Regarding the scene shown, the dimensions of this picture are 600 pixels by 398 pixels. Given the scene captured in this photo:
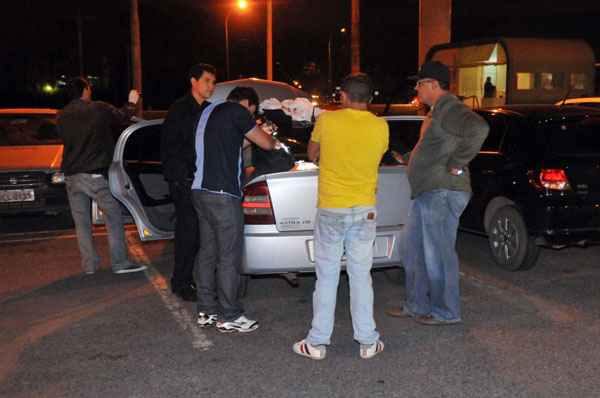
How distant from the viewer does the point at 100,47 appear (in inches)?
2589

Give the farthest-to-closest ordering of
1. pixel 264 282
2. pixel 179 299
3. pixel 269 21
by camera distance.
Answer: pixel 269 21 < pixel 264 282 < pixel 179 299

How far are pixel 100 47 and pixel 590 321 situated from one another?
215 ft

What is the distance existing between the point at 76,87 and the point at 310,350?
3765 millimetres

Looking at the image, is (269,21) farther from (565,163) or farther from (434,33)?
(565,163)

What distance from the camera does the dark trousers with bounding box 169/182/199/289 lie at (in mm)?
5875

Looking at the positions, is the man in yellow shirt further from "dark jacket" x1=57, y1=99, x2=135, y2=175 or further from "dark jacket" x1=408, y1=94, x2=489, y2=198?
"dark jacket" x1=57, y1=99, x2=135, y2=175

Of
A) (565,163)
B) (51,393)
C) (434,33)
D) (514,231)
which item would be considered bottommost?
(51,393)

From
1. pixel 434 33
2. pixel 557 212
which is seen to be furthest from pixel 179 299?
pixel 434 33

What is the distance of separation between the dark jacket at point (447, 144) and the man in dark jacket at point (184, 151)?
1812mm

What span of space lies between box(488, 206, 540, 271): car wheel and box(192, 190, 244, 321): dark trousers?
9.49 ft

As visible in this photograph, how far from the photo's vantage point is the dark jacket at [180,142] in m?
5.79

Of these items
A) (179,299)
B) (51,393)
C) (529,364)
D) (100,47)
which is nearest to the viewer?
(51,393)

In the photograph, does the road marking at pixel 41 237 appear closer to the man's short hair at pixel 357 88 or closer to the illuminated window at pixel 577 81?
the man's short hair at pixel 357 88

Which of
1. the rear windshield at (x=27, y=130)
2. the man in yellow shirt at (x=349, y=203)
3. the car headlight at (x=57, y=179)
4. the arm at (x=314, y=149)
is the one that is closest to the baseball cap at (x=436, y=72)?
the man in yellow shirt at (x=349, y=203)
